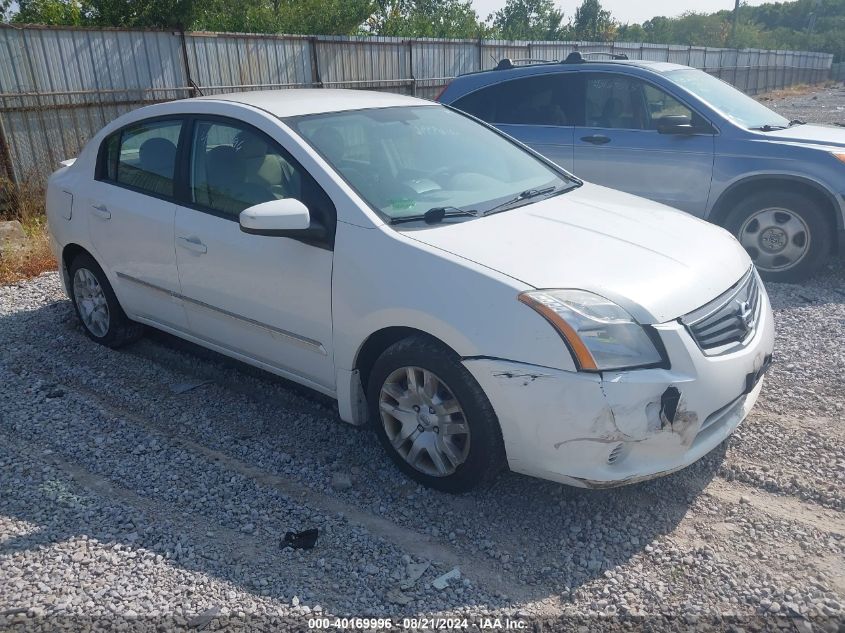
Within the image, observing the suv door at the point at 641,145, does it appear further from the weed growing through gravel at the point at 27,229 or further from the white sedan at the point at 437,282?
the weed growing through gravel at the point at 27,229

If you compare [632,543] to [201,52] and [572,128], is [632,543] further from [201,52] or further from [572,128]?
[201,52]

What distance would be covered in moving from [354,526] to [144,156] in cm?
284

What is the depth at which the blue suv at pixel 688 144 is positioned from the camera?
6137 mm

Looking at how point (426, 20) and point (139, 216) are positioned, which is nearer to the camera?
point (139, 216)

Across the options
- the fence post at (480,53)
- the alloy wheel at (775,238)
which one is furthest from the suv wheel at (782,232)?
the fence post at (480,53)

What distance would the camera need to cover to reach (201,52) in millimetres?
11508

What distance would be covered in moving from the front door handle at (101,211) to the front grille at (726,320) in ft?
12.0

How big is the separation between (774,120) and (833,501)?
4.79 m

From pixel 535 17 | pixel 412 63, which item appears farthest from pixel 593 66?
pixel 535 17

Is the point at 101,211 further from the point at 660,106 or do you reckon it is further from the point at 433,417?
the point at 660,106

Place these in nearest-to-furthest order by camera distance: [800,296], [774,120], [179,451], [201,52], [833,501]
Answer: [833,501]
[179,451]
[800,296]
[774,120]
[201,52]

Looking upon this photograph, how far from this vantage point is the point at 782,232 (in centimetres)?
625

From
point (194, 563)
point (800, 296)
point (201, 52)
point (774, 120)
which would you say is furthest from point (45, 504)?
point (201, 52)

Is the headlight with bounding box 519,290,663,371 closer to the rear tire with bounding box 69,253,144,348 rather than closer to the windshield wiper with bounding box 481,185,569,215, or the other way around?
the windshield wiper with bounding box 481,185,569,215
